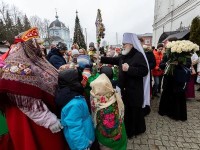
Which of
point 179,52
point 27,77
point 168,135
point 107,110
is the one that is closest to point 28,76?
point 27,77

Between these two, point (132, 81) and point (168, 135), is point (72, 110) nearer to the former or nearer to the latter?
point (132, 81)

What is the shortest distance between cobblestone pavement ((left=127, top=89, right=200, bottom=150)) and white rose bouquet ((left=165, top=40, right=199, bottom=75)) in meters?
1.31

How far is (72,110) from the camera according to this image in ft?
7.02

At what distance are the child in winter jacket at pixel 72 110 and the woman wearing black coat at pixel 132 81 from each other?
1401mm

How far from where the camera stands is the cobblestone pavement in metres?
3.42

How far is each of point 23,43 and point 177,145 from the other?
10.8ft

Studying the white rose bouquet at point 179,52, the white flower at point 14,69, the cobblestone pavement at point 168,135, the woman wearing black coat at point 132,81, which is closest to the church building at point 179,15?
the white rose bouquet at point 179,52

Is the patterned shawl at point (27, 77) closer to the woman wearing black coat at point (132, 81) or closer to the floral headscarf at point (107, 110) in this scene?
the floral headscarf at point (107, 110)

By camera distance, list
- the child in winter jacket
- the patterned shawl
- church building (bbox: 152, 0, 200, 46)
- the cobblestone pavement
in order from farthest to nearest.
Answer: church building (bbox: 152, 0, 200, 46) < the cobblestone pavement < the child in winter jacket < the patterned shawl

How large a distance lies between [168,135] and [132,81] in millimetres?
1475

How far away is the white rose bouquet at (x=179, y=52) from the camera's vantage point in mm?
4234

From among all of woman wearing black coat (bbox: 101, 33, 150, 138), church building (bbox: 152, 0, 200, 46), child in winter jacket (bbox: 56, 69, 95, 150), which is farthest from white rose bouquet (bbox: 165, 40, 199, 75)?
church building (bbox: 152, 0, 200, 46)

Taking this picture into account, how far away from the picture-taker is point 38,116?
202 centimetres

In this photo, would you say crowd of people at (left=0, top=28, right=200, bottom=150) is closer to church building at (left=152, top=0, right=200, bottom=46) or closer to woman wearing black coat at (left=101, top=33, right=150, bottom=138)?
woman wearing black coat at (left=101, top=33, right=150, bottom=138)
